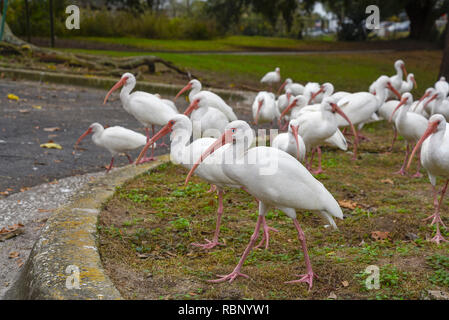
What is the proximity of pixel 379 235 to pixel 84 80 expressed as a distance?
36.4 ft

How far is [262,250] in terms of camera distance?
14.0 feet

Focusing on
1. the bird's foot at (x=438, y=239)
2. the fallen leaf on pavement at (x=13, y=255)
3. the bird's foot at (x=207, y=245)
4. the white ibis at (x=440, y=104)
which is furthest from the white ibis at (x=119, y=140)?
the white ibis at (x=440, y=104)

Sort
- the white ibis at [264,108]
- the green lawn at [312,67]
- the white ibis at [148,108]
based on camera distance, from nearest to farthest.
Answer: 1. the white ibis at [148,108]
2. the white ibis at [264,108]
3. the green lawn at [312,67]

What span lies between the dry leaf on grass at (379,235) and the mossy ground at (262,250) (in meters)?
0.05

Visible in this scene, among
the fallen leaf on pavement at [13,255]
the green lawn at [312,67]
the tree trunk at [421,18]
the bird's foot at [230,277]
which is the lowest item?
the fallen leaf on pavement at [13,255]

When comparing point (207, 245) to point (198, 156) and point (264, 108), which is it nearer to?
point (198, 156)

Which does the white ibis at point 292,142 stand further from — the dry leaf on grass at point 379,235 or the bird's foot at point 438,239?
the bird's foot at point 438,239

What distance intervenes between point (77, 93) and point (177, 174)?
23.1 feet

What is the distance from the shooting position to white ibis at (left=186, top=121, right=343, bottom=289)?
11.5 ft

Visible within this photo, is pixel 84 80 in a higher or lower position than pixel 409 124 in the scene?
higher

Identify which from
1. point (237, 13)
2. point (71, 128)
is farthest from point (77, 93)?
point (237, 13)

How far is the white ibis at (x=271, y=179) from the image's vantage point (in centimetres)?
351

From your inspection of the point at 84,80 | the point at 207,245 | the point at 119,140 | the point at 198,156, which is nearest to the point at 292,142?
the point at 198,156

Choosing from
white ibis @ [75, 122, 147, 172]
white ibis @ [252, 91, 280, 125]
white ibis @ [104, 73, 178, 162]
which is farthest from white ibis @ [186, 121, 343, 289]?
white ibis @ [252, 91, 280, 125]
